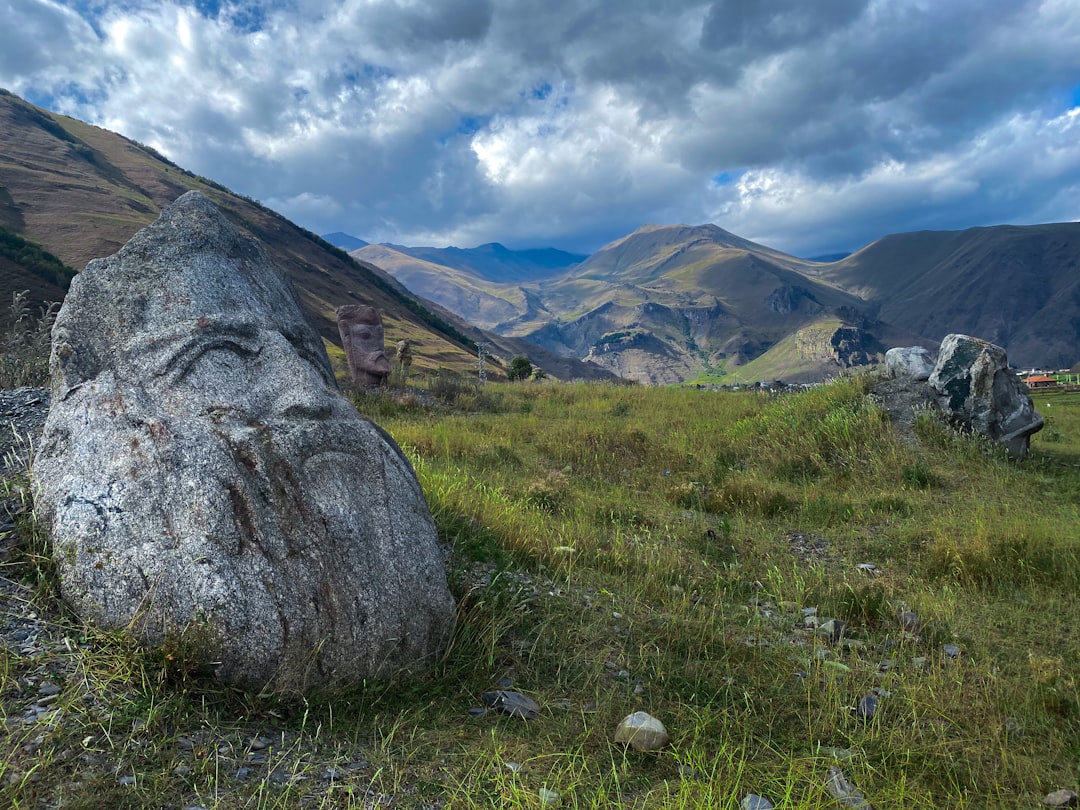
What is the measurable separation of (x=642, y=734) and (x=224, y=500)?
2801 mm

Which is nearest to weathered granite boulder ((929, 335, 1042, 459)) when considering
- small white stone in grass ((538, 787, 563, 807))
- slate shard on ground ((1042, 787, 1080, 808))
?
slate shard on ground ((1042, 787, 1080, 808))

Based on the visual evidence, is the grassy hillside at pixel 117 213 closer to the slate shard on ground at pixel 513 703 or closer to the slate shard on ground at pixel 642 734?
the slate shard on ground at pixel 513 703

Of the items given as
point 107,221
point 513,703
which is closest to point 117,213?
point 107,221

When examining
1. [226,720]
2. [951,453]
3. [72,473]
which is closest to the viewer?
[226,720]

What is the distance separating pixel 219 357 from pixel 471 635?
2.84 metres

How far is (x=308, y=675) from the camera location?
3557mm

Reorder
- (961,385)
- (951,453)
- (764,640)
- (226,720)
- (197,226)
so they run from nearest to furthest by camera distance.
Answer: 1. (226,720)
2. (764,640)
3. (197,226)
4. (951,453)
5. (961,385)

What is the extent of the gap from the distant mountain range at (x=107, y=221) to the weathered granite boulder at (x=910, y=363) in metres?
38.7

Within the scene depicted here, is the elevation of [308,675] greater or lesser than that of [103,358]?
lesser

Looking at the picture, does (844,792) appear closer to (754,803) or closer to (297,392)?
(754,803)

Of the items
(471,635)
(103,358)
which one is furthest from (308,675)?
(103,358)

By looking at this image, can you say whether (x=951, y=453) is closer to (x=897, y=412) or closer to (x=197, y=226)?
(x=897, y=412)

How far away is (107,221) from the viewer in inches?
2783

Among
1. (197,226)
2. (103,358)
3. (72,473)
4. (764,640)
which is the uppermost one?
(197,226)
